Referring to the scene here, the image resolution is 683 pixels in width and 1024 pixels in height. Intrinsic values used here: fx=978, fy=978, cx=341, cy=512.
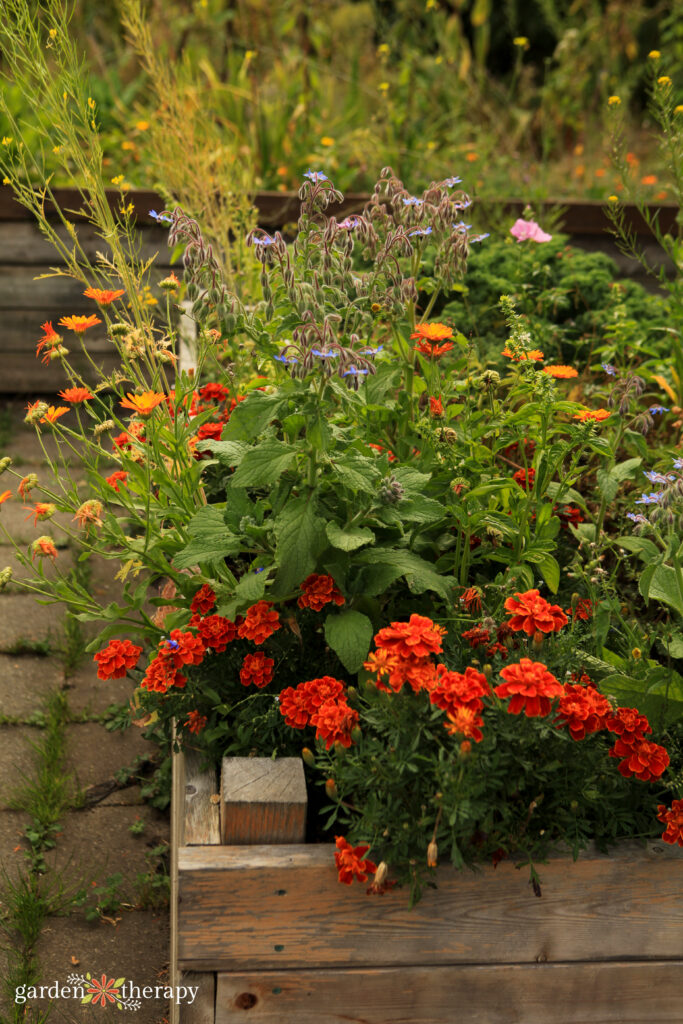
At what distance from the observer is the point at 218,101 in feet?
15.5

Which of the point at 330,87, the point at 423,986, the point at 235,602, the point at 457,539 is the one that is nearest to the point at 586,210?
the point at 330,87

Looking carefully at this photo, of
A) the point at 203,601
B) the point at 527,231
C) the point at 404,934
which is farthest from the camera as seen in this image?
the point at 527,231

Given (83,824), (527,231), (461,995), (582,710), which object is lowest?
(83,824)

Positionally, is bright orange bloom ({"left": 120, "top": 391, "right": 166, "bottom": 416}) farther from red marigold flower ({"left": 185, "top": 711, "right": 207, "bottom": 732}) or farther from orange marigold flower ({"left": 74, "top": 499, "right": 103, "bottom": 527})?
red marigold flower ({"left": 185, "top": 711, "right": 207, "bottom": 732})

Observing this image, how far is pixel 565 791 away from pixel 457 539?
54cm

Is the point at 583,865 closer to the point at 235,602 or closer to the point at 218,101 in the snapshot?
the point at 235,602

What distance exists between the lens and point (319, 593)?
1.64m

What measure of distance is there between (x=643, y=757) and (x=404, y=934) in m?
0.44

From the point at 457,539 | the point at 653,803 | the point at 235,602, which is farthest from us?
the point at 457,539

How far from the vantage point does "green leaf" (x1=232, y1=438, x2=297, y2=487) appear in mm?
1542

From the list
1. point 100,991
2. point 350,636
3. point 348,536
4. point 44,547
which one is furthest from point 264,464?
point 100,991

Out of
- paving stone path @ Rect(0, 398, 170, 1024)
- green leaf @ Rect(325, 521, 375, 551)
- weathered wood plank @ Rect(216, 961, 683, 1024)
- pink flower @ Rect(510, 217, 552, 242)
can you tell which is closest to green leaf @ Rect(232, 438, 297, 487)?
green leaf @ Rect(325, 521, 375, 551)

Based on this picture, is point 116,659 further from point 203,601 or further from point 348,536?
point 348,536

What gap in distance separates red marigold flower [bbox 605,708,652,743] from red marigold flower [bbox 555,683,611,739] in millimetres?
46
